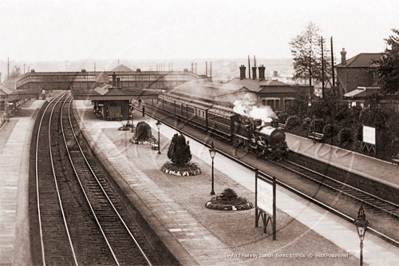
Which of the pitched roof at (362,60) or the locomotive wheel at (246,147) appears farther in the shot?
the pitched roof at (362,60)

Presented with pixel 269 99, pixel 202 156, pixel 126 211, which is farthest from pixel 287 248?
pixel 269 99

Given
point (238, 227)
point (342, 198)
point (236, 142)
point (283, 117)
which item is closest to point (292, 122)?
point (283, 117)

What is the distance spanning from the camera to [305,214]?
2381 cm

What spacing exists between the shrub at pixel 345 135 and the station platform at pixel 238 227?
38.3 feet

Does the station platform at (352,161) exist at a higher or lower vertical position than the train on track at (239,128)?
lower

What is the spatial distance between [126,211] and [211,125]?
78.7ft

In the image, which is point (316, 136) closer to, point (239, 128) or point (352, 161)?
point (239, 128)

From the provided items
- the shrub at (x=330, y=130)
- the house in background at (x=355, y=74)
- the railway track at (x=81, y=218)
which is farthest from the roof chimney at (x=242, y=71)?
the railway track at (x=81, y=218)

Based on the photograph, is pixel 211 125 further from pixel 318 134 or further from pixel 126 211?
pixel 126 211

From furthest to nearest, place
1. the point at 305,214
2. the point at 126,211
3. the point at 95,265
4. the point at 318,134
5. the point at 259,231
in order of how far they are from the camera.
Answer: the point at 318,134 → the point at 126,211 → the point at 305,214 → the point at 259,231 → the point at 95,265

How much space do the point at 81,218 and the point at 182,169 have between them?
1003 cm

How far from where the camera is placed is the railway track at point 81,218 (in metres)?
19.2

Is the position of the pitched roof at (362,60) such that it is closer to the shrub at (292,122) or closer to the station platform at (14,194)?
the shrub at (292,122)

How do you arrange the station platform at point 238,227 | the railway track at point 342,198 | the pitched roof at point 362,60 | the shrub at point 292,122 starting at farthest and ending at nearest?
the pitched roof at point 362,60, the shrub at point 292,122, the railway track at point 342,198, the station platform at point 238,227
